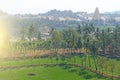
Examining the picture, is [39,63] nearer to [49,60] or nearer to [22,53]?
[49,60]

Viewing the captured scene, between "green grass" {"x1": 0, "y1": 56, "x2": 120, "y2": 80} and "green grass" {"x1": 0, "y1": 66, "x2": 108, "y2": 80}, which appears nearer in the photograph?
"green grass" {"x1": 0, "y1": 66, "x2": 108, "y2": 80}

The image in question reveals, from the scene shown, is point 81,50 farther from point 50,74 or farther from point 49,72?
point 50,74

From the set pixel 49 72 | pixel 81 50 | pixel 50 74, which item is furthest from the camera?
pixel 81 50

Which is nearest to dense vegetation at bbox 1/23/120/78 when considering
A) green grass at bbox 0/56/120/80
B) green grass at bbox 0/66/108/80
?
green grass at bbox 0/56/120/80

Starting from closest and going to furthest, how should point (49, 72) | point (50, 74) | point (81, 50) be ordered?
point (50, 74) → point (49, 72) → point (81, 50)

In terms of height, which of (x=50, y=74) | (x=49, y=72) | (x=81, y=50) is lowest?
(x=50, y=74)

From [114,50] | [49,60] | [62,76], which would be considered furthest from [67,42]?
[62,76]

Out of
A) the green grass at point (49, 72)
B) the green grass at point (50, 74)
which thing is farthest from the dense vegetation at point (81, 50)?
the green grass at point (50, 74)

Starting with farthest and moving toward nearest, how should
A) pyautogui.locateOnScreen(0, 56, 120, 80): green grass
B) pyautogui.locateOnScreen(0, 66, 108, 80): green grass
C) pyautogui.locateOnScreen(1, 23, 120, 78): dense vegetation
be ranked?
pyautogui.locateOnScreen(1, 23, 120, 78): dense vegetation, pyautogui.locateOnScreen(0, 56, 120, 80): green grass, pyautogui.locateOnScreen(0, 66, 108, 80): green grass

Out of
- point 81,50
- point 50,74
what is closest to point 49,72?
point 50,74

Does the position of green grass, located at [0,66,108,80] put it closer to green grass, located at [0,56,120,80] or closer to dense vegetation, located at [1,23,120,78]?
green grass, located at [0,56,120,80]

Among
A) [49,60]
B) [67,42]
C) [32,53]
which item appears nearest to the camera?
[49,60]
